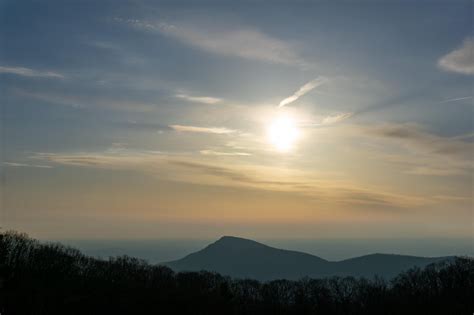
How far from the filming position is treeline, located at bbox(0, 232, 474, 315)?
77.4m

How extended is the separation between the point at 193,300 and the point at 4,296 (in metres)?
35.2

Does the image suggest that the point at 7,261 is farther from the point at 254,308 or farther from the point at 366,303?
the point at 366,303

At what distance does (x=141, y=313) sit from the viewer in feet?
263

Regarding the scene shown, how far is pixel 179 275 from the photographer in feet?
389

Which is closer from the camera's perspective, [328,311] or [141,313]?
[141,313]

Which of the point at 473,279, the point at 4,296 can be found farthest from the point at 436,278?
the point at 4,296

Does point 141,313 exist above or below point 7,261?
below

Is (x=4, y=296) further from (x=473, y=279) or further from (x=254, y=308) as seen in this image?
(x=473, y=279)

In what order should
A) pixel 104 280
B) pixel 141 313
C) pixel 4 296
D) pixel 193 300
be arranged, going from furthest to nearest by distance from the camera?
pixel 104 280 → pixel 193 300 → pixel 141 313 → pixel 4 296

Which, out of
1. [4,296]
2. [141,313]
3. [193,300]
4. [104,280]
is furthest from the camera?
[104,280]

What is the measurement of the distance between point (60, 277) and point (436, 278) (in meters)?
92.3

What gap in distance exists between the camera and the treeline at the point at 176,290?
254 ft

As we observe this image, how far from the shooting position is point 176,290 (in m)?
93.9

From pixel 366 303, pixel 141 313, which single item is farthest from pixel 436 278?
pixel 141 313
